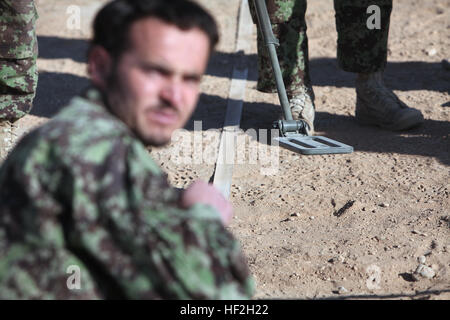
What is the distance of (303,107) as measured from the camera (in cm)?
416

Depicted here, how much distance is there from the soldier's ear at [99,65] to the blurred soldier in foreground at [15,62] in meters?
2.22

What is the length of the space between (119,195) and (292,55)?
3.19m

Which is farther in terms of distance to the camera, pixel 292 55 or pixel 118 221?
pixel 292 55

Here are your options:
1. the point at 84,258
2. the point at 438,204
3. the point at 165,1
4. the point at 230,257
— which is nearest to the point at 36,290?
the point at 84,258

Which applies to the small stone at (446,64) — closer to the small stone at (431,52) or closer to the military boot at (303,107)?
the small stone at (431,52)

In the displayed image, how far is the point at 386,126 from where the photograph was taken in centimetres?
423

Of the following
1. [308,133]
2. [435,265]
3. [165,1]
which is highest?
[165,1]

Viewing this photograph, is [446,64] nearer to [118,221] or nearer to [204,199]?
[204,199]

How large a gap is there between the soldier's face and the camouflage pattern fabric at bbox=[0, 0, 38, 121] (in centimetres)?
230

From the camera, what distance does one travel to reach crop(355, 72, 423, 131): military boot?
414 cm

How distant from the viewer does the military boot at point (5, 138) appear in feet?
11.8

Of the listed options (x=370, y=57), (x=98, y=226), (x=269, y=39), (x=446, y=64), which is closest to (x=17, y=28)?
(x=269, y=39)
